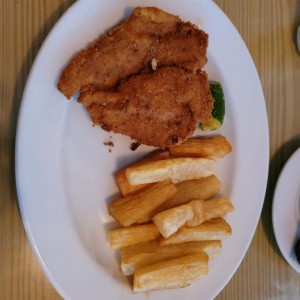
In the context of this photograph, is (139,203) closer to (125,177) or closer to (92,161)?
(125,177)

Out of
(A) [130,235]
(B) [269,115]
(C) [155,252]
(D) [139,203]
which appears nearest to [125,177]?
(D) [139,203]

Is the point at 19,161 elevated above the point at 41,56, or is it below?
below

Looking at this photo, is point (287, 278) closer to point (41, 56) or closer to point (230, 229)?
point (230, 229)

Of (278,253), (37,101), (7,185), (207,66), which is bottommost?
(278,253)

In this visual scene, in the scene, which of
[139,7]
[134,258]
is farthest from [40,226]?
[139,7]

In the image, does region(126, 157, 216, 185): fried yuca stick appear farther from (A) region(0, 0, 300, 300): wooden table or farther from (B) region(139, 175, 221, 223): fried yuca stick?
(A) region(0, 0, 300, 300): wooden table

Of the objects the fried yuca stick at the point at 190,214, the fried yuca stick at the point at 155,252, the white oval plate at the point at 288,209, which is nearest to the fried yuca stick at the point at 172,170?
the fried yuca stick at the point at 190,214
